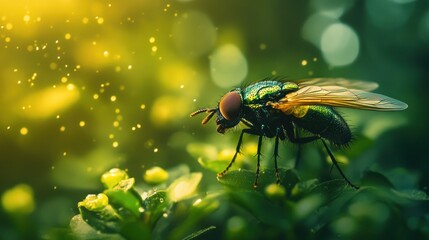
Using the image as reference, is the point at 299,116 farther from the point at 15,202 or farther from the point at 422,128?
the point at 15,202

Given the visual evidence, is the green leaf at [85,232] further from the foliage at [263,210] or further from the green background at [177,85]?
the green background at [177,85]

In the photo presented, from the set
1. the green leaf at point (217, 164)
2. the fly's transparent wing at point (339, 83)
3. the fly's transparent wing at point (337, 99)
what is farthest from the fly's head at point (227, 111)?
the green leaf at point (217, 164)

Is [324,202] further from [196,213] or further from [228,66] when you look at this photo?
[228,66]

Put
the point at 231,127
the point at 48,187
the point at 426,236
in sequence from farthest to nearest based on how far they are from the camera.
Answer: the point at 231,127, the point at 48,187, the point at 426,236

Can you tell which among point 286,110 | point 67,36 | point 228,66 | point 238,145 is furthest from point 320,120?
point 67,36

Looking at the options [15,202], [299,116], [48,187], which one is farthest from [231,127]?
[15,202]

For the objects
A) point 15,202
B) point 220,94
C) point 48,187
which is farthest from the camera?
point 220,94

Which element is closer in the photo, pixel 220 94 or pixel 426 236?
pixel 426 236

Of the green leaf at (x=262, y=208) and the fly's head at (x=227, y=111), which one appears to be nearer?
the green leaf at (x=262, y=208)
